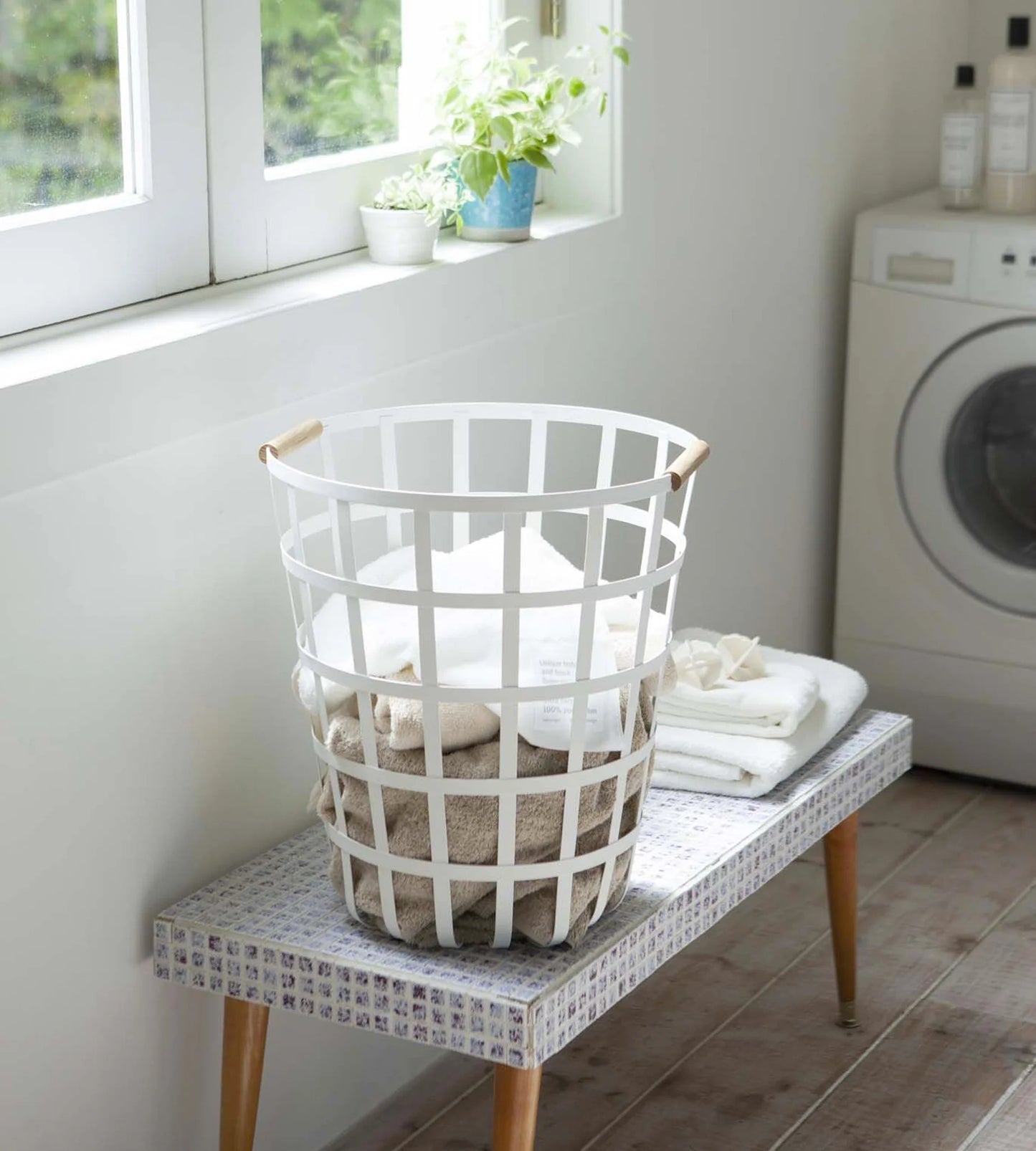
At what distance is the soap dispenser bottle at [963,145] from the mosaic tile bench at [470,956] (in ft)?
3.79

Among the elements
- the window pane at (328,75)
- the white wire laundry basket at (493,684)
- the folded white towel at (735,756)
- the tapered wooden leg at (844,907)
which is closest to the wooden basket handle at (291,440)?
the white wire laundry basket at (493,684)

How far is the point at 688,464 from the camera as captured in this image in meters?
1.25

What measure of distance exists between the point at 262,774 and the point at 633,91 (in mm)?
910

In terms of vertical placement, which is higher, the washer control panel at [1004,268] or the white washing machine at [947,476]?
the washer control panel at [1004,268]

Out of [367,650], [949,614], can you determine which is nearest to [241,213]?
[367,650]

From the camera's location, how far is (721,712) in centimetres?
169

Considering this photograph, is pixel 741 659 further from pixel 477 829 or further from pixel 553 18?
pixel 553 18

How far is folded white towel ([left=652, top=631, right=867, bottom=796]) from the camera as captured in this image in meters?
1.60

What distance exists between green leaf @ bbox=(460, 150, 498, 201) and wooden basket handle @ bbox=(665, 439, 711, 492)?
503 mm

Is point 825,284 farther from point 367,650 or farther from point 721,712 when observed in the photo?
point 367,650

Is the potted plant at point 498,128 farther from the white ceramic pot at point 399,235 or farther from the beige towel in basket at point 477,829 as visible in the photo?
the beige towel in basket at point 477,829

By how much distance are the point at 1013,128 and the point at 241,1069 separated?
169 cm

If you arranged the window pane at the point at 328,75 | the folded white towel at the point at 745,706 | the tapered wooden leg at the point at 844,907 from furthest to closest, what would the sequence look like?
the tapered wooden leg at the point at 844,907 → the folded white towel at the point at 745,706 → the window pane at the point at 328,75

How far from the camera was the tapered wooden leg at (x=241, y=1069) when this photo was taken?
1365 mm
